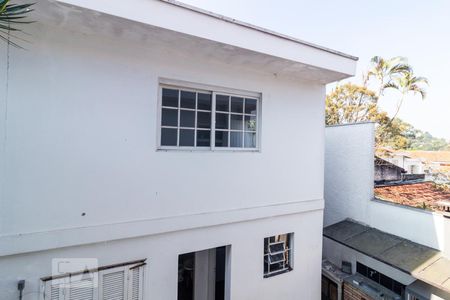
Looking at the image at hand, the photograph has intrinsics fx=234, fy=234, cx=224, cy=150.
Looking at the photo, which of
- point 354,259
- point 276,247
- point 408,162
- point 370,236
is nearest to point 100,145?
point 276,247

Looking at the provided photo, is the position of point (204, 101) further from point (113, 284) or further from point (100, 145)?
point (113, 284)

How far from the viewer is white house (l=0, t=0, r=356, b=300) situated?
136 inches

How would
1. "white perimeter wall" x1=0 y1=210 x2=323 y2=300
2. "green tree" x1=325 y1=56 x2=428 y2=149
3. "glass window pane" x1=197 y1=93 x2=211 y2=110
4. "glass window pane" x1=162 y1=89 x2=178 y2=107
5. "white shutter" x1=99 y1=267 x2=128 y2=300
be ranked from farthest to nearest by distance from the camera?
Result: "green tree" x1=325 y1=56 x2=428 y2=149 < "glass window pane" x1=197 y1=93 x2=211 y2=110 < "glass window pane" x1=162 y1=89 x2=178 y2=107 < "white shutter" x1=99 y1=267 x2=128 y2=300 < "white perimeter wall" x1=0 y1=210 x2=323 y2=300

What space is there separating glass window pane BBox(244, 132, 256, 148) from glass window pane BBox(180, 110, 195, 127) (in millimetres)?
1310

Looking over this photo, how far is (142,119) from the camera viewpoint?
4188 millimetres

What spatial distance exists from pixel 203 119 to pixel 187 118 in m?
0.35

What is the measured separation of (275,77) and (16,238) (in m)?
5.59

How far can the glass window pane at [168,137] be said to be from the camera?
451cm

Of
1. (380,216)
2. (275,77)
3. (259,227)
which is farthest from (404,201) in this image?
(275,77)

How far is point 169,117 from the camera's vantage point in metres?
4.57

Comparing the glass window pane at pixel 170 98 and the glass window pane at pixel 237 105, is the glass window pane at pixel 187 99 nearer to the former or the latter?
the glass window pane at pixel 170 98

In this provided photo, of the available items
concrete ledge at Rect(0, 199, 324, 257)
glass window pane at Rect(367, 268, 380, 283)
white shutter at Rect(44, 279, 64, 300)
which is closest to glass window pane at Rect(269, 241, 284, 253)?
concrete ledge at Rect(0, 199, 324, 257)

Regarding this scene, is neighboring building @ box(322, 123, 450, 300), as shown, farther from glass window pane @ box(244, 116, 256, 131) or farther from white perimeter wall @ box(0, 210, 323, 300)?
glass window pane @ box(244, 116, 256, 131)

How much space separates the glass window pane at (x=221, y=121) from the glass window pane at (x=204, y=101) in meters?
0.29
